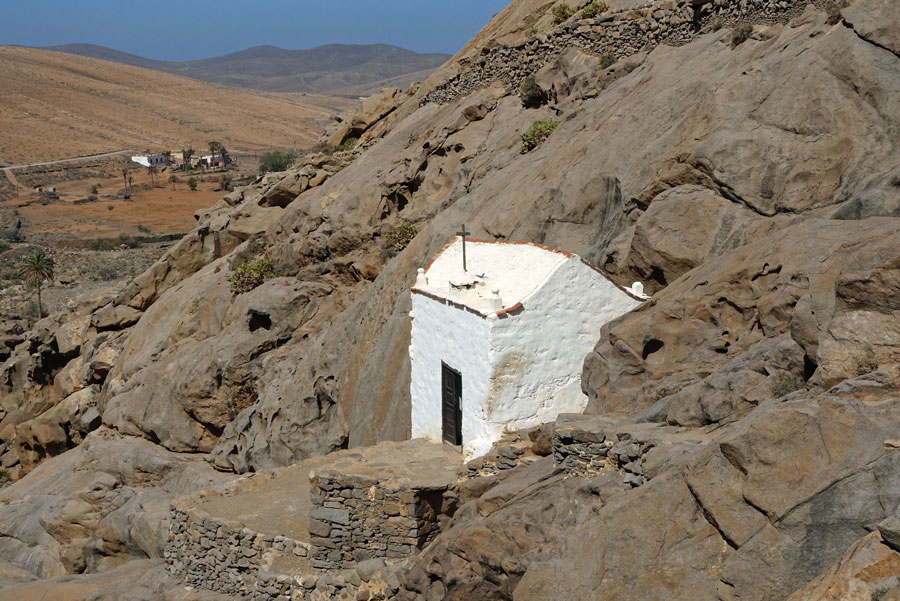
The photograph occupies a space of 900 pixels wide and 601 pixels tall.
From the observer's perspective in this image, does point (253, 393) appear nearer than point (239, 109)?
Yes

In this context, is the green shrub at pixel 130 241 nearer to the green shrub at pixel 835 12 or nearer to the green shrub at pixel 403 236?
the green shrub at pixel 403 236

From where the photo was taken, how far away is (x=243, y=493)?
17.0m

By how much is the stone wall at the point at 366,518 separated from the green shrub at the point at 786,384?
5.45 m

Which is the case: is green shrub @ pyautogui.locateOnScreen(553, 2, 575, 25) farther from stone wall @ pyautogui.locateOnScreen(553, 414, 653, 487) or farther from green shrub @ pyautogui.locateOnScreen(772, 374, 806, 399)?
green shrub @ pyautogui.locateOnScreen(772, 374, 806, 399)

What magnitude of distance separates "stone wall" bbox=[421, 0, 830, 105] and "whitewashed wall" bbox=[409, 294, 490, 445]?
9.19m

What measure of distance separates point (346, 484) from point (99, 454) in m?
14.6

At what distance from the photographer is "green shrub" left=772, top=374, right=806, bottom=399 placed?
983 cm

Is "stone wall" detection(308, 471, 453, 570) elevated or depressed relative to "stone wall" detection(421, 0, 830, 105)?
depressed

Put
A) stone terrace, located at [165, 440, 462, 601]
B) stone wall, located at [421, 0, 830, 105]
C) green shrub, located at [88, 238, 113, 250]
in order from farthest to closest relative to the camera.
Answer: green shrub, located at [88, 238, 113, 250] → stone wall, located at [421, 0, 830, 105] → stone terrace, located at [165, 440, 462, 601]

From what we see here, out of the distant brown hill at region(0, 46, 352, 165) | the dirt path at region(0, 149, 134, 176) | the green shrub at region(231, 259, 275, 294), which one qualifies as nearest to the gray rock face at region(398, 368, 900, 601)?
the green shrub at region(231, 259, 275, 294)

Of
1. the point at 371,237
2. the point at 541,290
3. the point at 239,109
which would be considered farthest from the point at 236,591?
the point at 239,109

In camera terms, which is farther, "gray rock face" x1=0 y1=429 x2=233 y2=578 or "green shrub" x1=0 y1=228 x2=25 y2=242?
"green shrub" x1=0 y1=228 x2=25 y2=242

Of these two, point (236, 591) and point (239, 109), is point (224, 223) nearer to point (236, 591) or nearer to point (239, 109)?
point (236, 591)

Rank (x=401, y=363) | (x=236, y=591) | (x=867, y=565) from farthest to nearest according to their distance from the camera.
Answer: (x=401, y=363) < (x=236, y=591) < (x=867, y=565)
